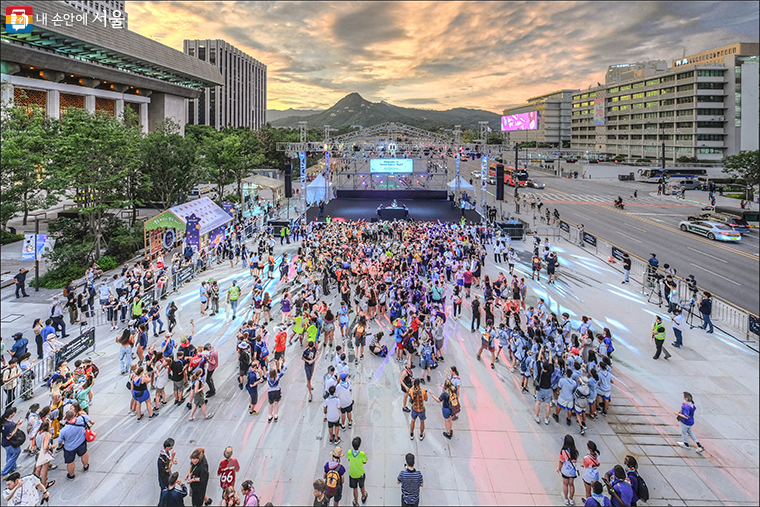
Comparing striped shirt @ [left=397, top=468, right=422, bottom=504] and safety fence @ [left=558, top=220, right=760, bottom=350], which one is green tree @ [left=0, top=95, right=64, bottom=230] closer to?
striped shirt @ [left=397, top=468, right=422, bottom=504]

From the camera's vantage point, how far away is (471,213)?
39312mm

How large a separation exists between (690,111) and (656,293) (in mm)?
78591

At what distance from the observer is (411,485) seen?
5.97 metres

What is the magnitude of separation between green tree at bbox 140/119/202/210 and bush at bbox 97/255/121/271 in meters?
A: 9.27

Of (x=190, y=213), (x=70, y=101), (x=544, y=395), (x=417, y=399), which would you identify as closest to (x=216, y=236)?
(x=190, y=213)

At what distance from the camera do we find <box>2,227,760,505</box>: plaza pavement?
6.84 m

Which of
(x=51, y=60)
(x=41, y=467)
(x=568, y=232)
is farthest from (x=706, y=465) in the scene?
(x=51, y=60)

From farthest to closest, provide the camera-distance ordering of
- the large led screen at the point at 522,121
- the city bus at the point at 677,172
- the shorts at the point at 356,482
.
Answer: the large led screen at the point at 522,121 < the city bus at the point at 677,172 < the shorts at the point at 356,482

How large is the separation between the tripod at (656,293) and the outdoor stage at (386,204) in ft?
62.8

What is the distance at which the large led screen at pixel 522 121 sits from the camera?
258ft

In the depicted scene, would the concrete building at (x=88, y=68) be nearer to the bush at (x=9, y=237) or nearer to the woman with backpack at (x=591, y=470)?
the bush at (x=9, y=237)

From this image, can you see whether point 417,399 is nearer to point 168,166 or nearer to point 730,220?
point 168,166

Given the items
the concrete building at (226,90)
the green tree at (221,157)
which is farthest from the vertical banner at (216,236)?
the concrete building at (226,90)

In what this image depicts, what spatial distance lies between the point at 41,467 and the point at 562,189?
64274 millimetres
